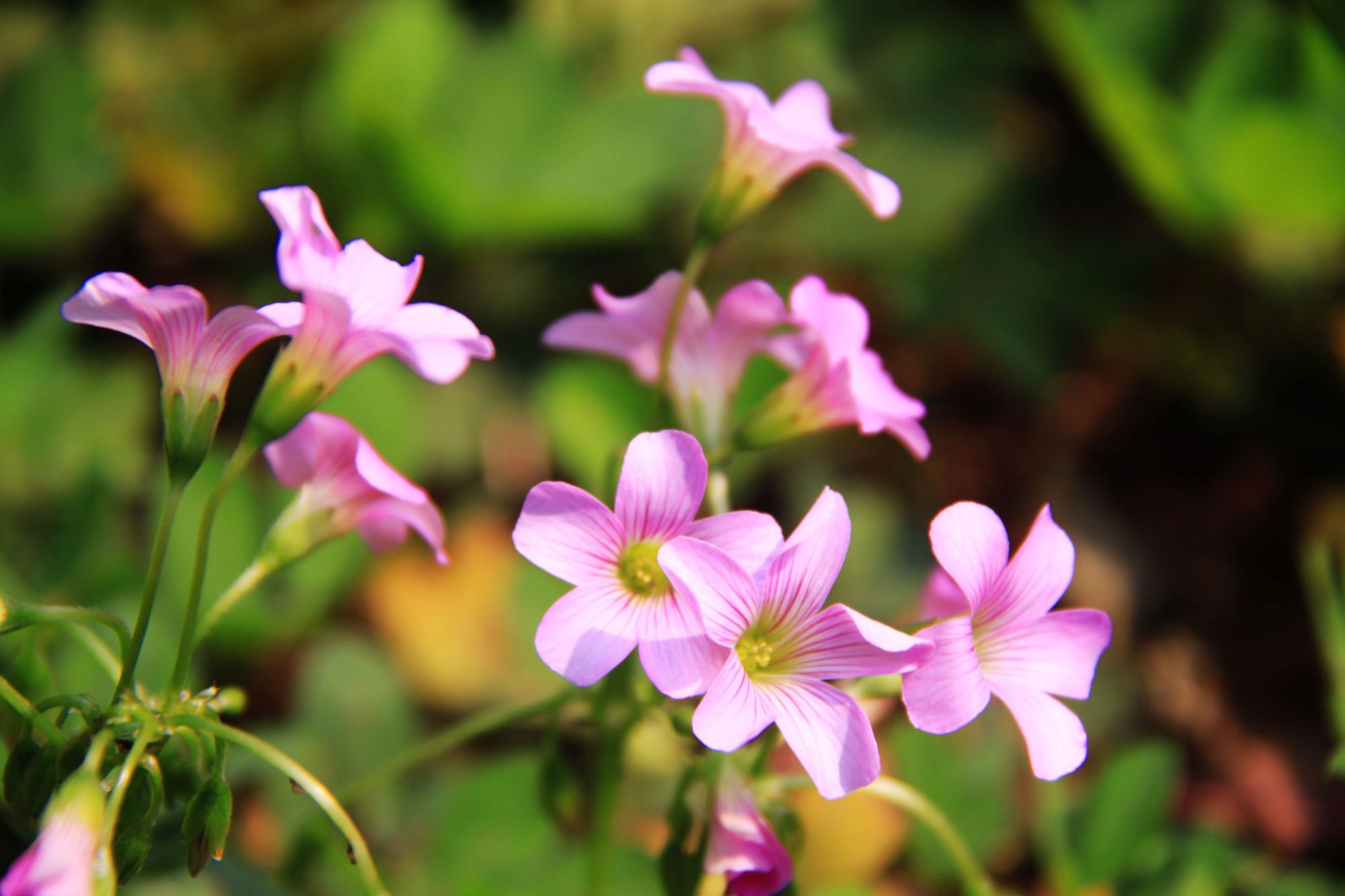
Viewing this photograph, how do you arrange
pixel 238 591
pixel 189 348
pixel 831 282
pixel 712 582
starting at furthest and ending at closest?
pixel 831 282, pixel 238 591, pixel 189 348, pixel 712 582

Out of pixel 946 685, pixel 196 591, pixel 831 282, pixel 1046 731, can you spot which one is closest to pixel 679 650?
pixel 946 685

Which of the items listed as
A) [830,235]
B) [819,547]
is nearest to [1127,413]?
[830,235]

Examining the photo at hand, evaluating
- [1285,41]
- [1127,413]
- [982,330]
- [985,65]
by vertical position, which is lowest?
[1127,413]

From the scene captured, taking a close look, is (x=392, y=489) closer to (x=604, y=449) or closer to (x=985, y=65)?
(x=604, y=449)

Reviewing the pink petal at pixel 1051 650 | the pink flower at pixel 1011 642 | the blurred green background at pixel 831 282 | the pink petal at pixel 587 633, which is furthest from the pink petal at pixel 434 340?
the blurred green background at pixel 831 282

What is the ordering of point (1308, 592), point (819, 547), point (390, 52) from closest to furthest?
point (819, 547)
point (390, 52)
point (1308, 592)

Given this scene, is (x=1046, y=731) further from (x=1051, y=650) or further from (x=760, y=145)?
(x=760, y=145)
